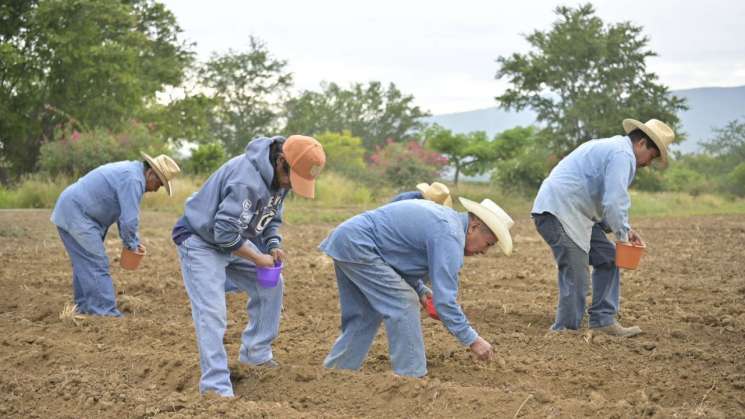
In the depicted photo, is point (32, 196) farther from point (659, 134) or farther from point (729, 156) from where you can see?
point (729, 156)

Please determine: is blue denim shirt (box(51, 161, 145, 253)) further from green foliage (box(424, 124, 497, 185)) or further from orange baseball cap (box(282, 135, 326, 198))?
green foliage (box(424, 124, 497, 185))

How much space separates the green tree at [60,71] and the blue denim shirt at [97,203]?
1780cm

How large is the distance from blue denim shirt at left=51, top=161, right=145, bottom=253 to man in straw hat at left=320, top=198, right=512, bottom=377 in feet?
9.07

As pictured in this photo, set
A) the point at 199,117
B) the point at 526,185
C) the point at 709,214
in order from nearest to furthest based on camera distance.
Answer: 1. the point at 709,214
2. the point at 526,185
3. the point at 199,117

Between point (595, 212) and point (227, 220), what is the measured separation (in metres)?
3.22

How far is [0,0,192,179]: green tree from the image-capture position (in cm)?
2525

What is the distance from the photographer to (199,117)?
3231 centimetres

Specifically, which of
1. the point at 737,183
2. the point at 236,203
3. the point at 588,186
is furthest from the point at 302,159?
the point at 737,183

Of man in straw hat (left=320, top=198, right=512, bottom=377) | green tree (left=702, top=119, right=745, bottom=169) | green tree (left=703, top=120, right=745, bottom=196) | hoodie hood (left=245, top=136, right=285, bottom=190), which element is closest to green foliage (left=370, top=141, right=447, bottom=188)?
green tree (left=703, top=120, right=745, bottom=196)

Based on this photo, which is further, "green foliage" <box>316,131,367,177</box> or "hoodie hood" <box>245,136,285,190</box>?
"green foliage" <box>316,131,367,177</box>

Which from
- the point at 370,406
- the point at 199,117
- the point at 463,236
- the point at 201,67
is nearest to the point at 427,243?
the point at 463,236

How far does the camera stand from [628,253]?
22.3 ft

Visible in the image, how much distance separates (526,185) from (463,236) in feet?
76.8

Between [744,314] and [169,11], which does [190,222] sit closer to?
[744,314]
